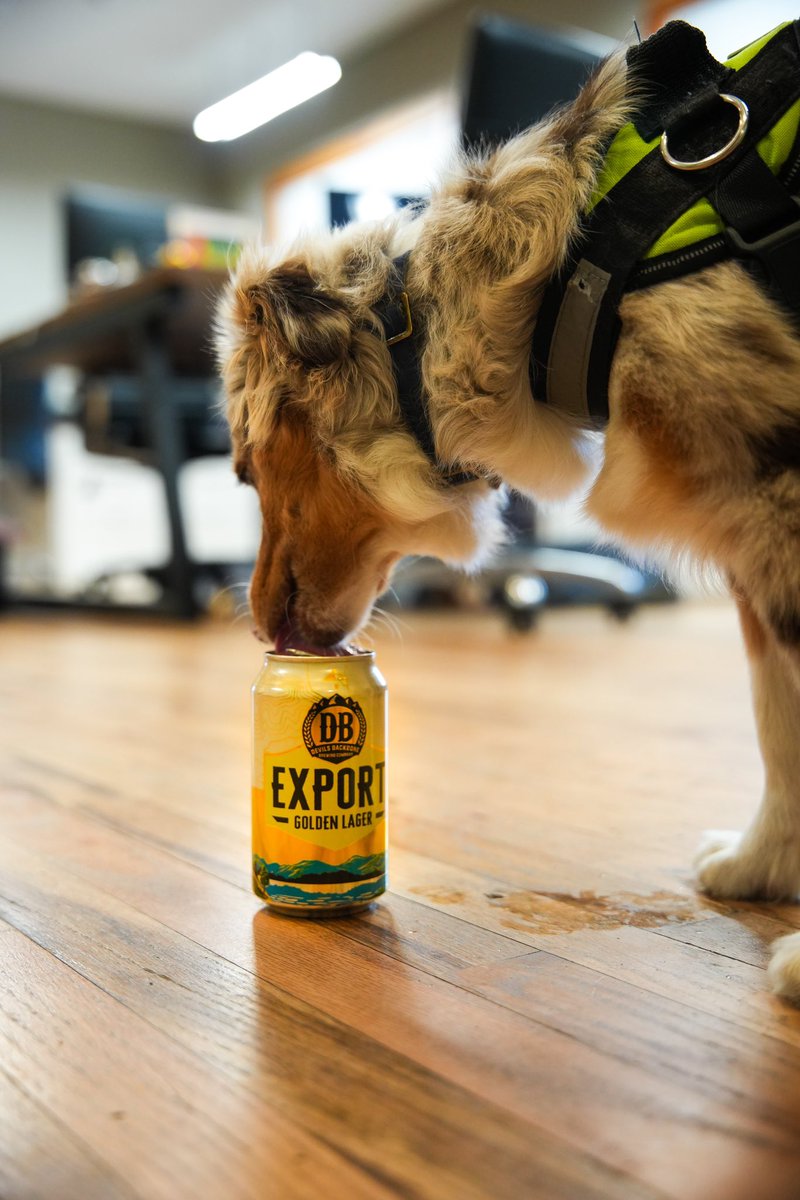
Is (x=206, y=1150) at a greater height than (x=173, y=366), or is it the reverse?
(x=173, y=366)

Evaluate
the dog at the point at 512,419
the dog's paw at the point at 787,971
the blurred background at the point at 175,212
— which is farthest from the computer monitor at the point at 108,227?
the dog's paw at the point at 787,971

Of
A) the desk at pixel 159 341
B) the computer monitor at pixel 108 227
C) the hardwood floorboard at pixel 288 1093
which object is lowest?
the hardwood floorboard at pixel 288 1093

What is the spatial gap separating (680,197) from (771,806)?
0.66 meters

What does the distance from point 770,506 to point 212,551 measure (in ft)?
27.6

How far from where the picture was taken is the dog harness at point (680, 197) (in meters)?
0.97

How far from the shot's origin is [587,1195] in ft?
2.08

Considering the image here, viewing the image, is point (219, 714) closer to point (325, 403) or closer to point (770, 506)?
point (325, 403)

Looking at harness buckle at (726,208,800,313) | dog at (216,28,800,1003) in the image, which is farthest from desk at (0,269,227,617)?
harness buckle at (726,208,800,313)

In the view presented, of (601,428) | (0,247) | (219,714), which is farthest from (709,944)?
(0,247)

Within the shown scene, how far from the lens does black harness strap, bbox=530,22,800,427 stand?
963 mm

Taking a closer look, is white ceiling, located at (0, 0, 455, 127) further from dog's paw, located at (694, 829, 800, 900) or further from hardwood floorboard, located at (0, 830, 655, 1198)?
hardwood floorboard, located at (0, 830, 655, 1198)

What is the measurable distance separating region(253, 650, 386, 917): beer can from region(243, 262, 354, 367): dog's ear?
0.33 m

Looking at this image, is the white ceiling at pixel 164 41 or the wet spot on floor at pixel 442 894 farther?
the white ceiling at pixel 164 41

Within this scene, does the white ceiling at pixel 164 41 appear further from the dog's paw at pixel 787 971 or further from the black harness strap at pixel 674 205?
the dog's paw at pixel 787 971
